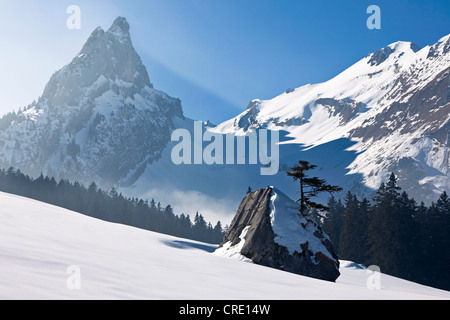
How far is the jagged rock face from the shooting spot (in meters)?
18.7

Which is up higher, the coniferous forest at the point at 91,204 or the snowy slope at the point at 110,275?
the coniferous forest at the point at 91,204

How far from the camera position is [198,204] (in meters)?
185

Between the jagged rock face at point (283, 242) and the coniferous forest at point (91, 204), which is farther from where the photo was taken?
the coniferous forest at point (91, 204)

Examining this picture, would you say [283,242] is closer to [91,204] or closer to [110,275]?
[110,275]

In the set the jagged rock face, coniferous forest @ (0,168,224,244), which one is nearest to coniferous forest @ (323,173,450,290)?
the jagged rock face

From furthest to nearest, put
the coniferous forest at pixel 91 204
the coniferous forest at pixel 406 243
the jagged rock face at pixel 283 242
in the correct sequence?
the coniferous forest at pixel 91 204 < the coniferous forest at pixel 406 243 < the jagged rock face at pixel 283 242

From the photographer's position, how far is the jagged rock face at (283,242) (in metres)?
18.7

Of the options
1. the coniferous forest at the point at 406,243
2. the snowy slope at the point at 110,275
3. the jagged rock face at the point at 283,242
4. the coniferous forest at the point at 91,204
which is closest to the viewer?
the snowy slope at the point at 110,275

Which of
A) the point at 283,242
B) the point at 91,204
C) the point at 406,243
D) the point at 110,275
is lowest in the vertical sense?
the point at 406,243

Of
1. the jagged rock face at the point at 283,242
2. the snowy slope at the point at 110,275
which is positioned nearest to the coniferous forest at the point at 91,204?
the jagged rock face at the point at 283,242

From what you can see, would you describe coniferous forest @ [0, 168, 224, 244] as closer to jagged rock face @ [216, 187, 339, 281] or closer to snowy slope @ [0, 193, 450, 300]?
jagged rock face @ [216, 187, 339, 281]

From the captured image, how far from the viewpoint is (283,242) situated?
1911cm

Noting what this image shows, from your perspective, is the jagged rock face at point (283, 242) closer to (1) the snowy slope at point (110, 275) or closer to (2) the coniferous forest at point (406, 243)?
(1) the snowy slope at point (110, 275)

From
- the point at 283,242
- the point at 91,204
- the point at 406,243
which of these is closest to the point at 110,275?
the point at 283,242
